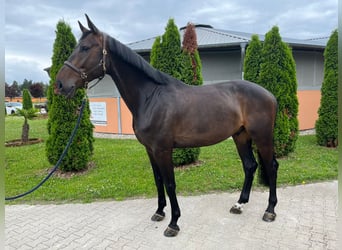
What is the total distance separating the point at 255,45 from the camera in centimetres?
551

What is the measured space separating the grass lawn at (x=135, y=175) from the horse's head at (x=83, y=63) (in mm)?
1969

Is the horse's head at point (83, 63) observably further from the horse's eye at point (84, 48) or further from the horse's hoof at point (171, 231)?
the horse's hoof at point (171, 231)

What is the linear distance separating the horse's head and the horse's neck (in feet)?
0.70

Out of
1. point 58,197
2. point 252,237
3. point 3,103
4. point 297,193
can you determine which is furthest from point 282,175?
point 3,103

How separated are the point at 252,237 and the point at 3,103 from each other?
2479mm

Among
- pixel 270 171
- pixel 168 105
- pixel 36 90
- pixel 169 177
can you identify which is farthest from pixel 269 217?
pixel 36 90

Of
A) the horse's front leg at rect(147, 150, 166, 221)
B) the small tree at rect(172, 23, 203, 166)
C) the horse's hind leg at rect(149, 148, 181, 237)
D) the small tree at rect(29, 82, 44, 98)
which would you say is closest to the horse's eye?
the horse's hind leg at rect(149, 148, 181, 237)

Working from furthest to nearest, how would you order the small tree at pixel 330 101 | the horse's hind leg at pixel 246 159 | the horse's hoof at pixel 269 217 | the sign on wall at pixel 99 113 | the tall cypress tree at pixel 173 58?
the sign on wall at pixel 99 113 < the small tree at pixel 330 101 < the tall cypress tree at pixel 173 58 < the horse's hind leg at pixel 246 159 < the horse's hoof at pixel 269 217

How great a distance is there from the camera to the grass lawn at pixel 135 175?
3.78 m

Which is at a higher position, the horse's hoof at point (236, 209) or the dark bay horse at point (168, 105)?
the dark bay horse at point (168, 105)

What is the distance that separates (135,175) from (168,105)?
8.08 feet

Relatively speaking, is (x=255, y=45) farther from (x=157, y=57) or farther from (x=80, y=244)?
(x=80, y=244)

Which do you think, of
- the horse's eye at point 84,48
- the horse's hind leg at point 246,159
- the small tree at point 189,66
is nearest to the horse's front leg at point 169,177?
the horse's hind leg at point 246,159

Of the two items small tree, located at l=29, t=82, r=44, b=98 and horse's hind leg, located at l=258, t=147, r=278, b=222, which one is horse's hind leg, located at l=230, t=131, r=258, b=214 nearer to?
horse's hind leg, located at l=258, t=147, r=278, b=222
